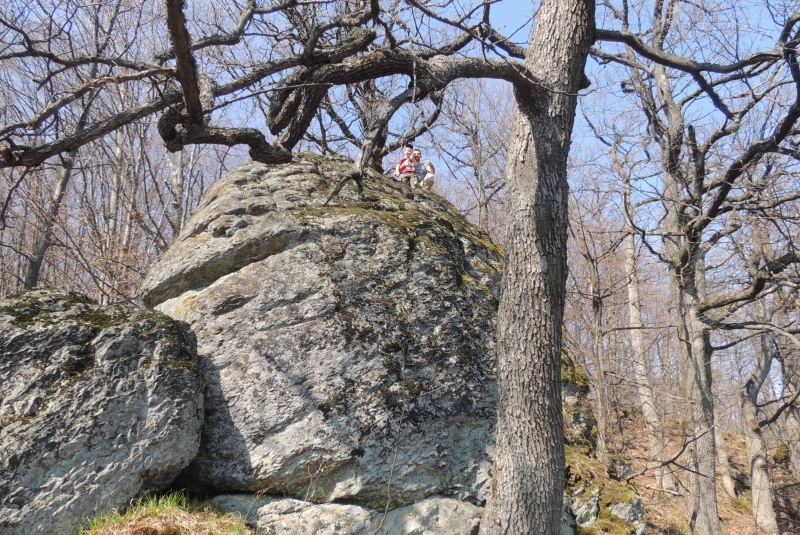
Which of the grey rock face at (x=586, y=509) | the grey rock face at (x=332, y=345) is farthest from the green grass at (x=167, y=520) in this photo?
the grey rock face at (x=586, y=509)

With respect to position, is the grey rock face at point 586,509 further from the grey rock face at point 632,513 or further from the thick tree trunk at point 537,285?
the thick tree trunk at point 537,285

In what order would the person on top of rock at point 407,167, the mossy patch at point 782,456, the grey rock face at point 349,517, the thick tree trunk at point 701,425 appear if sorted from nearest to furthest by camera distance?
the grey rock face at point 349,517 < the thick tree trunk at point 701,425 < the person on top of rock at point 407,167 < the mossy patch at point 782,456

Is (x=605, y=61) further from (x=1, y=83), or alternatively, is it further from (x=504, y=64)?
(x=1, y=83)

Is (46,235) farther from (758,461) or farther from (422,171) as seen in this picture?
(758,461)

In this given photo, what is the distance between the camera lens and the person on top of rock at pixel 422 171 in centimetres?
918

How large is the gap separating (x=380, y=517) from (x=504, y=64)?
11.1ft

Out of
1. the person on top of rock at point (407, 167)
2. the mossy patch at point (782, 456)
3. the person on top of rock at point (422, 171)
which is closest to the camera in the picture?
the person on top of rock at point (407, 167)

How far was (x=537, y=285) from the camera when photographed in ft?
11.0

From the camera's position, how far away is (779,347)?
10.4 metres

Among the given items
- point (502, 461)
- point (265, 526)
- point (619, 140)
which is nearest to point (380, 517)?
point (265, 526)

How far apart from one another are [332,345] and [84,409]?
181 cm

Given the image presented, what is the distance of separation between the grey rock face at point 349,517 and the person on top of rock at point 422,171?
20.1ft

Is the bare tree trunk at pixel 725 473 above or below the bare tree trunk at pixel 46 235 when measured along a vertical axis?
below

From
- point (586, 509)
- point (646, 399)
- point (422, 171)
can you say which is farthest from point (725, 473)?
point (422, 171)
